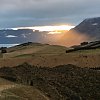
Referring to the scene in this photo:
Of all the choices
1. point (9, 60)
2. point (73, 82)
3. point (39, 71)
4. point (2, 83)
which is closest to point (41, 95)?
point (2, 83)

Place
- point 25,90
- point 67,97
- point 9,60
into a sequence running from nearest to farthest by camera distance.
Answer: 1. point 25,90
2. point 67,97
3. point 9,60

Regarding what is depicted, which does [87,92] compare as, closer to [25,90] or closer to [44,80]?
[44,80]

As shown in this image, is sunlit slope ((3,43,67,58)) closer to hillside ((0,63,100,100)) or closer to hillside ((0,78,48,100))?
hillside ((0,63,100,100))

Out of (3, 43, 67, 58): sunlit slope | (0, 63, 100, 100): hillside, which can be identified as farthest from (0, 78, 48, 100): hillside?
(3, 43, 67, 58): sunlit slope

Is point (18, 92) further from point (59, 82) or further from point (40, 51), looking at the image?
point (40, 51)

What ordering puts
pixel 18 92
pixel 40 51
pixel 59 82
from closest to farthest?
pixel 18 92, pixel 59 82, pixel 40 51

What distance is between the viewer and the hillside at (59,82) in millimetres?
31148

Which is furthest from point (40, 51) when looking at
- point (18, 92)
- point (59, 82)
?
point (18, 92)

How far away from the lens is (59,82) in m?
34.4

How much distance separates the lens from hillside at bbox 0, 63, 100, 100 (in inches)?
1226

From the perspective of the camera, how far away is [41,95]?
2912 cm

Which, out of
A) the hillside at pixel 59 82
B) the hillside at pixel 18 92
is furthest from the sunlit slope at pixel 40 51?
the hillside at pixel 18 92

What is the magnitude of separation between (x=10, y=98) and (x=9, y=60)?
1154 inches

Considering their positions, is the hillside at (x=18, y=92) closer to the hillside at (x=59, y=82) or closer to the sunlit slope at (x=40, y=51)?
the hillside at (x=59, y=82)
